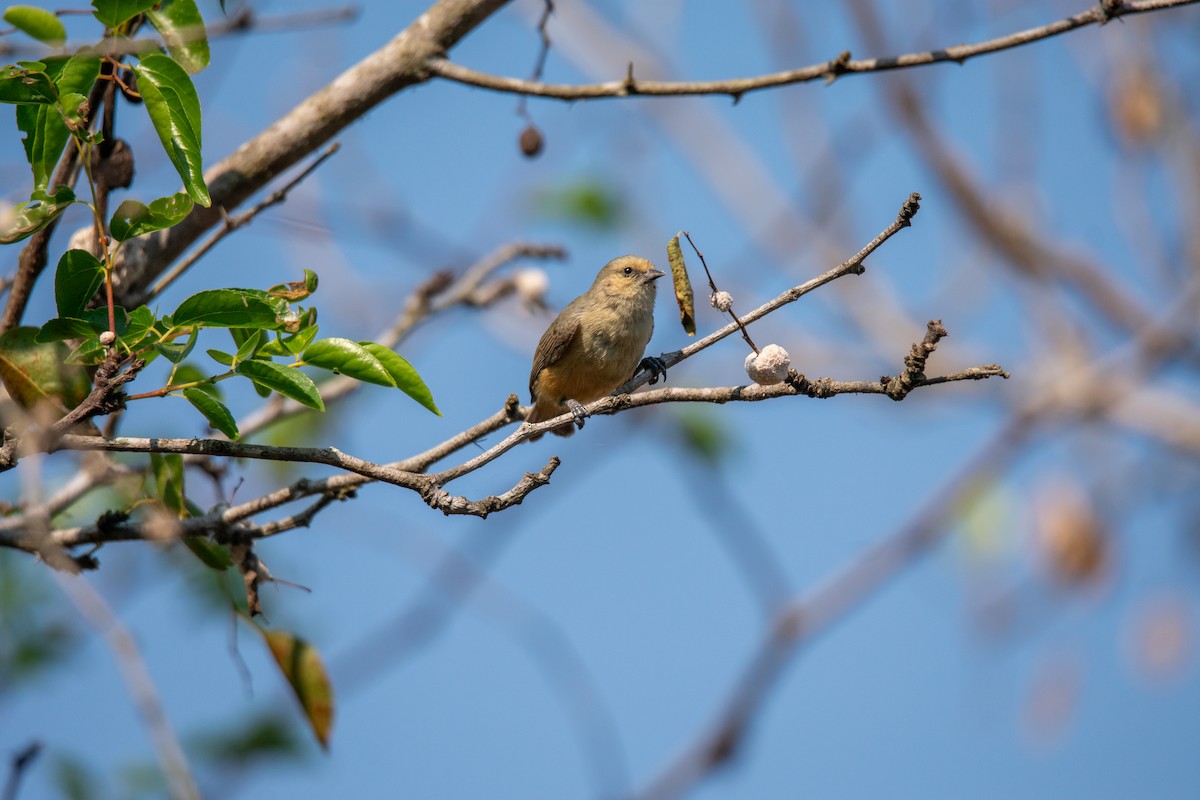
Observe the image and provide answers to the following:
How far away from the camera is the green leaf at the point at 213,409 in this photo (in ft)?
8.40

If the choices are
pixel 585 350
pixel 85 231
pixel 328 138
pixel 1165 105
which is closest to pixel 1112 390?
pixel 1165 105

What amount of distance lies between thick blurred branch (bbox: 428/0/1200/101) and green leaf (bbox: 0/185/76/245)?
1.46m

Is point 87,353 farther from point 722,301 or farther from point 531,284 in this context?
point 531,284

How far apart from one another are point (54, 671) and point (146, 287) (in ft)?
11.6

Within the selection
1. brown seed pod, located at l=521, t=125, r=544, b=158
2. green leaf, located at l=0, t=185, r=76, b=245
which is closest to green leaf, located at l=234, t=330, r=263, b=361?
green leaf, located at l=0, t=185, r=76, b=245

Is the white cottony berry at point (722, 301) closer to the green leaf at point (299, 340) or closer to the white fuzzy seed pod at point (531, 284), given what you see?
the green leaf at point (299, 340)

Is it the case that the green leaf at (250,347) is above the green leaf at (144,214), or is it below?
below

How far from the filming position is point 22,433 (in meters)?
2.59

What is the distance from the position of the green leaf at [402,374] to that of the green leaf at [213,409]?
0.37m

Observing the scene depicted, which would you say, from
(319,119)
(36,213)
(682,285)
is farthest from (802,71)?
(36,213)

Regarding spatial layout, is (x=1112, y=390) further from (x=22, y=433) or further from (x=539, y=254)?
(x=22, y=433)

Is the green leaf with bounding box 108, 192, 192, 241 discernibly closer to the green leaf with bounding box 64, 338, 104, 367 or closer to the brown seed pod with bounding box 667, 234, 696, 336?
the green leaf with bounding box 64, 338, 104, 367

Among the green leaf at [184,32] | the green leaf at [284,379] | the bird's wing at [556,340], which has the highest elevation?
the bird's wing at [556,340]

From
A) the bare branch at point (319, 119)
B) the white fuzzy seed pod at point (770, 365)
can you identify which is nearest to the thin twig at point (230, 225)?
the bare branch at point (319, 119)
